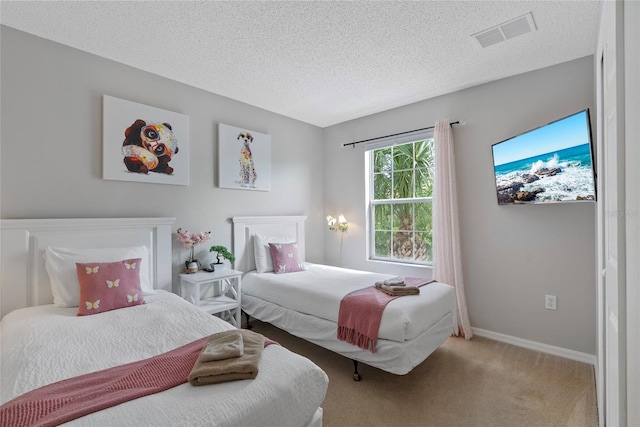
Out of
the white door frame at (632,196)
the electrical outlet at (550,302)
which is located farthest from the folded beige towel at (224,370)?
the electrical outlet at (550,302)

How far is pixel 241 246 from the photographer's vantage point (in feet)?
11.6

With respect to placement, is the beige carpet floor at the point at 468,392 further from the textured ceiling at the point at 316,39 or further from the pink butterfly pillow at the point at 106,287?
the textured ceiling at the point at 316,39

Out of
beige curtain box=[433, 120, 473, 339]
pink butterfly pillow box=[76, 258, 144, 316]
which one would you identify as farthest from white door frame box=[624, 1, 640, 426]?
pink butterfly pillow box=[76, 258, 144, 316]

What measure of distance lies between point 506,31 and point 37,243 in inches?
148

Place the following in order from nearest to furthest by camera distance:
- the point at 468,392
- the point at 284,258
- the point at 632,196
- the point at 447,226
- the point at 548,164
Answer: the point at 632,196
the point at 468,392
the point at 548,164
the point at 447,226
the point at 284,258

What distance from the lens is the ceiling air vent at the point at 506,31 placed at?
83.7 inches

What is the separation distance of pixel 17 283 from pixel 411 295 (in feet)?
9.53

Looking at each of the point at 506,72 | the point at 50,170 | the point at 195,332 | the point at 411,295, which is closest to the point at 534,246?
the point at 411,295

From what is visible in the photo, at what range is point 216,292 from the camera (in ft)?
10.7

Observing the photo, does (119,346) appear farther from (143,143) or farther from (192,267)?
(143,143)

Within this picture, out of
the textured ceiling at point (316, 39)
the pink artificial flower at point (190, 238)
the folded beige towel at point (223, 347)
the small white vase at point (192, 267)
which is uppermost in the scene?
the textured ceiling at point (316, 39)

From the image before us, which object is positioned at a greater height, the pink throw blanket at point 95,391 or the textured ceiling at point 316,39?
the textured ceiling at point 316,39

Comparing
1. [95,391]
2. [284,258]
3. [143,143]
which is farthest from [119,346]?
[284,258]

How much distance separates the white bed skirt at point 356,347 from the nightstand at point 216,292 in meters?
0.20
